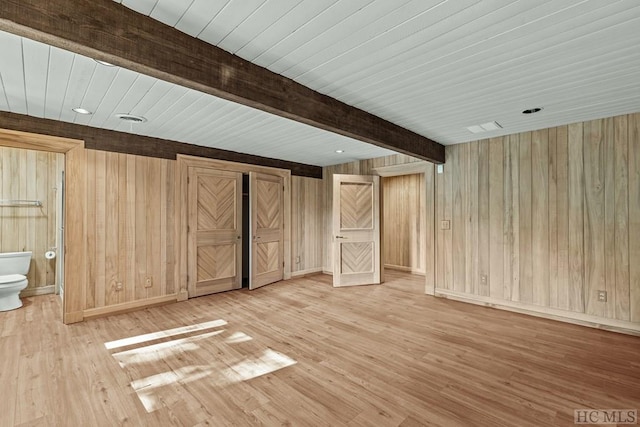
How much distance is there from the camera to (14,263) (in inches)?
164

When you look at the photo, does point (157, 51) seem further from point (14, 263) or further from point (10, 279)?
point (14, 263)

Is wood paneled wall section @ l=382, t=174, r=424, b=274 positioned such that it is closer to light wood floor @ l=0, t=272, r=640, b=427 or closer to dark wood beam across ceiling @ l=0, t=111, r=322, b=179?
light wood floor @ l=0, t=272, r=640, b=427

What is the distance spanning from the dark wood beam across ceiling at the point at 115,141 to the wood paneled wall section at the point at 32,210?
5.13 ft

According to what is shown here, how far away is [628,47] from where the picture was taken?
1.85 m

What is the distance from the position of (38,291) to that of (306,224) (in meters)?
4.55

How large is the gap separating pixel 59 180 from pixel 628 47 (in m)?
6.72

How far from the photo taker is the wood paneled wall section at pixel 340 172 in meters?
5.05

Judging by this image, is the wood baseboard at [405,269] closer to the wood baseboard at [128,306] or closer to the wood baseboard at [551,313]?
the wood baseboard at [551,313]

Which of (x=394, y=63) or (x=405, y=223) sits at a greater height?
(x=394, y=63)

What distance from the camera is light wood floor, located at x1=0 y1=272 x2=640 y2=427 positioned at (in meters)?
1.88

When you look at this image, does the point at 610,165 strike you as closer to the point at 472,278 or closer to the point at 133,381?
the point at 472,278

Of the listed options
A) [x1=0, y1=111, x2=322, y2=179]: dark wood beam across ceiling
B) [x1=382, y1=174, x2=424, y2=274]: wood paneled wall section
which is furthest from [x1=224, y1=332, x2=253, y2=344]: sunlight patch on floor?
[x1=382, y1=174, x2=424, y2=274]: wood paneled wall section

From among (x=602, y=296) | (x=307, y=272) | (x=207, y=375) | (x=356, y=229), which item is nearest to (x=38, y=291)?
(x=207, y=375)

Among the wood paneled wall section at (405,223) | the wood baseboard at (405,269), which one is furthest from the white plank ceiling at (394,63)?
the wood baseboard at (405,269)
